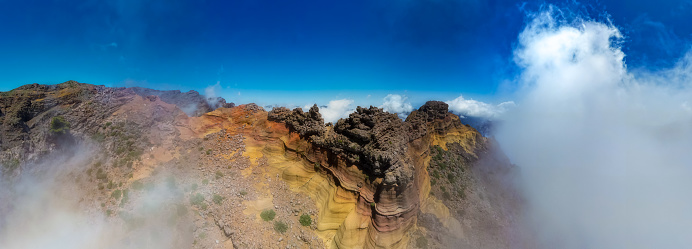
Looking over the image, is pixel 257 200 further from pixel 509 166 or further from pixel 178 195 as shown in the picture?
pixel 509 166

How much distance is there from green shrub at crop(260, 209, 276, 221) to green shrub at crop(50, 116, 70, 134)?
20.2 meters

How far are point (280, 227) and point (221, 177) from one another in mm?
8765

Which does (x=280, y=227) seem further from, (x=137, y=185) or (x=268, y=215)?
(x=137, y=185)

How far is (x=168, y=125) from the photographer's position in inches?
1003

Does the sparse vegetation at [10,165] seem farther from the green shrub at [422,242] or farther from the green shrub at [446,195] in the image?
the green shrub at [446,195]

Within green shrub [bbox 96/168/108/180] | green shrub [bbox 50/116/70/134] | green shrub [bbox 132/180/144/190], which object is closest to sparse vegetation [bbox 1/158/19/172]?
green shrub [bbox 50/116/70/134]

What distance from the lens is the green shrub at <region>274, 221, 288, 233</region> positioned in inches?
734

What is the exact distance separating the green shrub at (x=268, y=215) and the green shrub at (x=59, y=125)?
66.3ft

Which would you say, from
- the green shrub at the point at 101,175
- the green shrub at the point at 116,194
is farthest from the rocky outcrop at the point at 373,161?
the green shrub at the point at 101,175

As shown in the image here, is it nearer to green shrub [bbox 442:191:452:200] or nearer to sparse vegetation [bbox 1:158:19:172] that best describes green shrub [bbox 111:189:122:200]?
sparse vegetation [bbox 1:158:19:172]

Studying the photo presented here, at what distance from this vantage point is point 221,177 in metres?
22.1

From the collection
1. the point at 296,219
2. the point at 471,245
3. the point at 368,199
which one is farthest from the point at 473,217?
the point at 296,219

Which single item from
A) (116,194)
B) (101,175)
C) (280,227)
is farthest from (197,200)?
(101,175)

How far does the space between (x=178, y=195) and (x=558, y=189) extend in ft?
254
